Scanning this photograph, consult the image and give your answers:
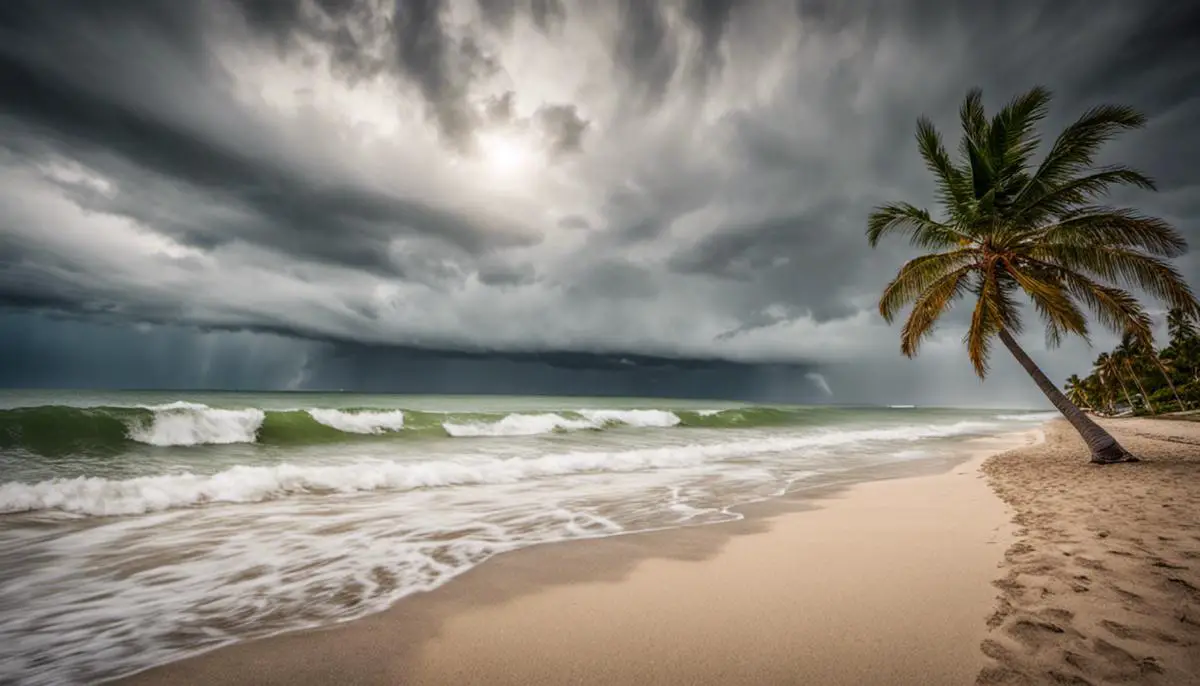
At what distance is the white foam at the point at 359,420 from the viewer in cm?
2009

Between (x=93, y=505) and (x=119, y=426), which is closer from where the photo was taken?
(x=93, y=505)

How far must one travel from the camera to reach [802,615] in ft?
11.3

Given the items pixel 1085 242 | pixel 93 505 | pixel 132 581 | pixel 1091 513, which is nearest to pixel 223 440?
pixel 93 505

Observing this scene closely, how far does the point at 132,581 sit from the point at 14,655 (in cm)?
148

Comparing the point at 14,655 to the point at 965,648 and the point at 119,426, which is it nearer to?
the point at 965,648

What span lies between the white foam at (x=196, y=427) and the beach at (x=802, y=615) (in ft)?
54.3

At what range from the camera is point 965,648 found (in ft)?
9.32

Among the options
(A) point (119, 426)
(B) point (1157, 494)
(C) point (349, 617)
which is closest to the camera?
(C) point (349, 617)

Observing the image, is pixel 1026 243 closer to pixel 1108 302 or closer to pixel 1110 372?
pixel 1108 302

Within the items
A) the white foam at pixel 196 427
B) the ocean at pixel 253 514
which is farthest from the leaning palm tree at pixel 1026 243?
the white foam at pixel 196 427

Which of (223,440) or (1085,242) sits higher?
(1085,242)

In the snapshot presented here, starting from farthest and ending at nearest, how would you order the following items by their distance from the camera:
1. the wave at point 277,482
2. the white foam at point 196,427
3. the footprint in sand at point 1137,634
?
the white foam at point 196,427 → the wave at point 277,482 → the footprint in sand at point 1137,634

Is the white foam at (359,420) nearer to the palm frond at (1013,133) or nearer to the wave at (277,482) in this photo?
the wave at (277,482)

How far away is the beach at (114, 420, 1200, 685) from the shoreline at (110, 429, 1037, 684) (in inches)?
0.7
